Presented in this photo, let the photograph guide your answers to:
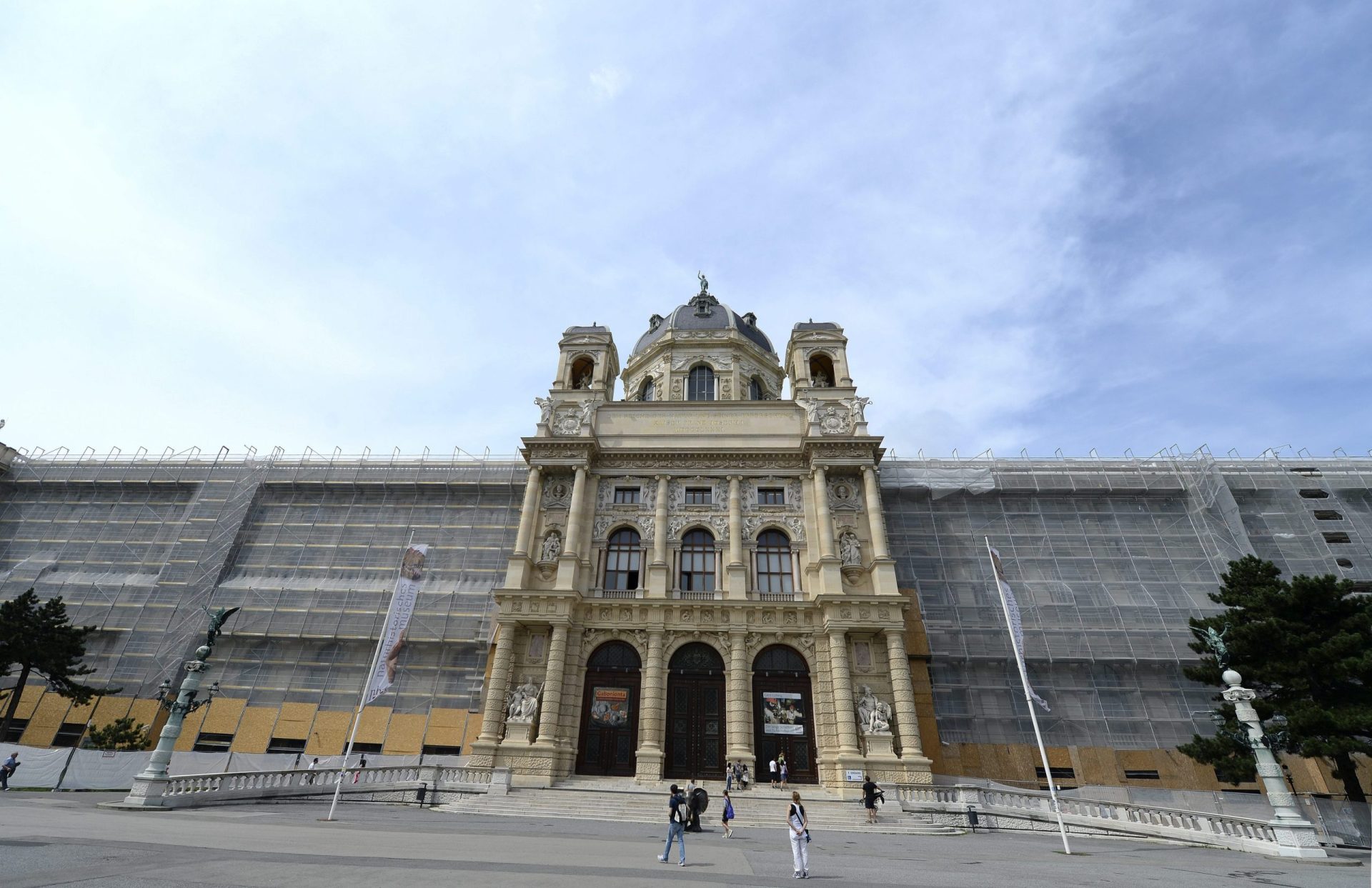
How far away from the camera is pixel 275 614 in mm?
33188

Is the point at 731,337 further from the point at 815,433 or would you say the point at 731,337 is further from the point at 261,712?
the point at 261,712

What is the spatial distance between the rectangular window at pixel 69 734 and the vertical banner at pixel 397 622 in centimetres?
2221

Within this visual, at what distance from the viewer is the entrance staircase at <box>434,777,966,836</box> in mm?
21109

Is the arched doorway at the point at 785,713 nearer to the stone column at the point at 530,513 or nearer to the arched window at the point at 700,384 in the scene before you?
the stone column at the point at 530,513

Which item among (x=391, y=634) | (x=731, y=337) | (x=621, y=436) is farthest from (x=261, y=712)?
(x=731, y=337)

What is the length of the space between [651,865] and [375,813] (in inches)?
502

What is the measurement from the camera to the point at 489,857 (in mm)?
10539

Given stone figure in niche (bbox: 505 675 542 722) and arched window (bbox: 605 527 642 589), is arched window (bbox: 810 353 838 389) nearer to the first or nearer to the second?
arched window (bbox: 605 527 642 589)

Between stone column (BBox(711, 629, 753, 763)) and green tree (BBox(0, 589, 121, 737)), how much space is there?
29686 millimetres

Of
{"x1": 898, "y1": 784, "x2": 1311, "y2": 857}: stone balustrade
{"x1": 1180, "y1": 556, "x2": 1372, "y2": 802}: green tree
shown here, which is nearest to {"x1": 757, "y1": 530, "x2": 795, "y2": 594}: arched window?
{"x1": 898, "y1": 784, "x2": 1311, "y2": 857}: stone balustrade

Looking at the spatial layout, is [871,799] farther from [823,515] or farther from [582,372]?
[582,372]

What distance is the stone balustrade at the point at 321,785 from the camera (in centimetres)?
1762

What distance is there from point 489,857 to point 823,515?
22845 mm

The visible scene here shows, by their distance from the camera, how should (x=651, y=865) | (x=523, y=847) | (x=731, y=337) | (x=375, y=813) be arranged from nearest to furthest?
(x=651, y=865) < (x=523, y=847) < (x=375, y=813) < (x=731, y=337)
